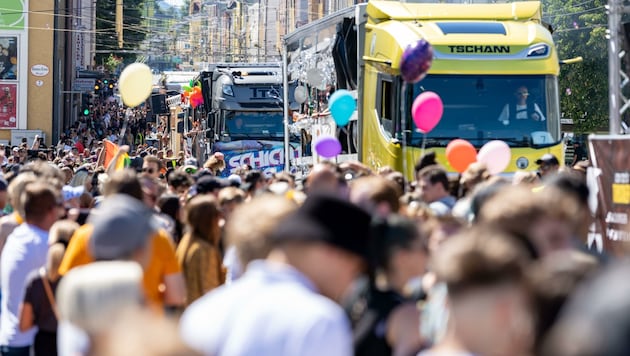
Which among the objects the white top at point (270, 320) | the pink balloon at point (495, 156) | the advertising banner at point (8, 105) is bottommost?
the white top at point (270, 320)

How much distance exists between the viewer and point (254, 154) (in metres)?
26.6

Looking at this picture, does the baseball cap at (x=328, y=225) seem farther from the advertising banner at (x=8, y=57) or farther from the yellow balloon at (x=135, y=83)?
the advertising banner at (x=8, y=57)

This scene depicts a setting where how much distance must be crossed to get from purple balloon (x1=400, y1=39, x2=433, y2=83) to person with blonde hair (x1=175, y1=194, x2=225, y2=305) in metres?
6.23

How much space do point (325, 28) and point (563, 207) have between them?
48.2 feet

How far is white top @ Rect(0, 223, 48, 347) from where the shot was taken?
7352 millimetres

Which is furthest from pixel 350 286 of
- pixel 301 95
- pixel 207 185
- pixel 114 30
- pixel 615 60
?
pixel 114 30

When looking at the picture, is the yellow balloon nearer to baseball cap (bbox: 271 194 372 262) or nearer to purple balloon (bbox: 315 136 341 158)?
purple balloon (bbox: 315 136 341 158)

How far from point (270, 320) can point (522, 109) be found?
1238 cm

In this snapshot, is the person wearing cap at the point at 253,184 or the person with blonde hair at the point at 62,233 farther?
the person wearing cap at the point at 253,184

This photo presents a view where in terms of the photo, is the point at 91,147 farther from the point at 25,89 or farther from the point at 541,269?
the point at 541,269

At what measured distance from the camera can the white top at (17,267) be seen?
7352mm

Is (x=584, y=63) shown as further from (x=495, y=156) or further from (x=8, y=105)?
(x=495, y=156)

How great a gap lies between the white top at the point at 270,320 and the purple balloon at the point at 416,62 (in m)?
9.99

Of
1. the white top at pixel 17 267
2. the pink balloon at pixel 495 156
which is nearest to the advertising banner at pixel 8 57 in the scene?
the pink balloon at pixel 495 156
